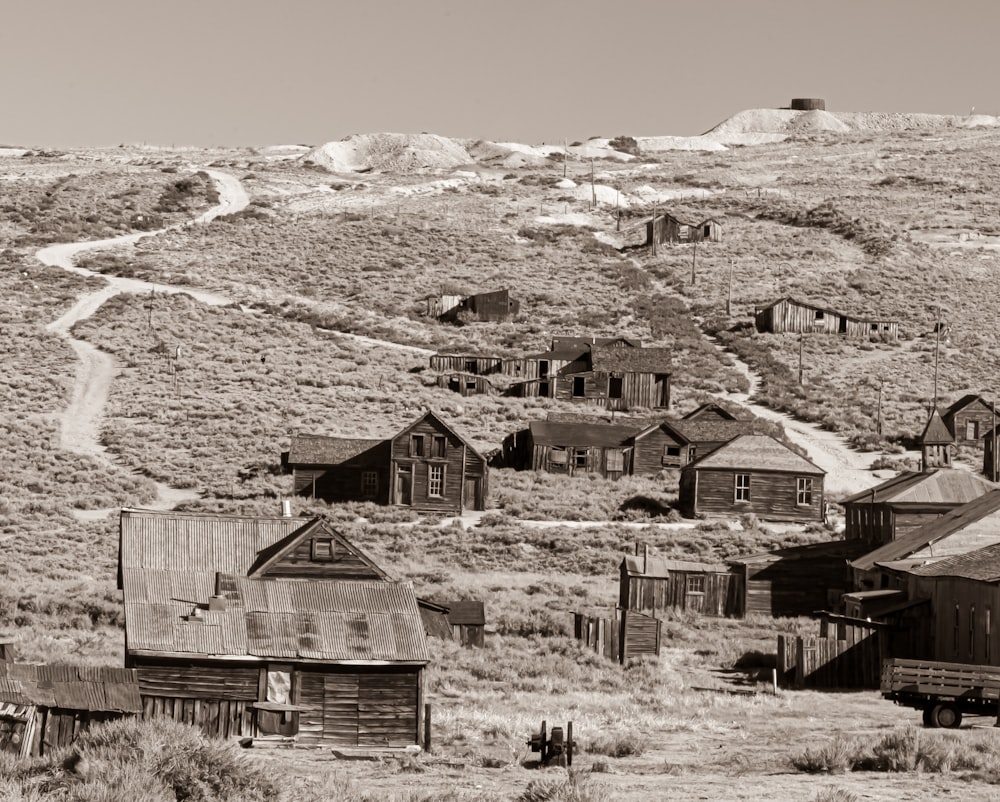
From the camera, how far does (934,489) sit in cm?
4922

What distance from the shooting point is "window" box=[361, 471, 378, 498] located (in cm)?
6094

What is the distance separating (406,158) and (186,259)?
7135 centimetres

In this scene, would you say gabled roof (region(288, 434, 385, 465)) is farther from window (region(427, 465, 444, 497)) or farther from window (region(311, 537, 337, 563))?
window (region(311, 537, 337, 563))

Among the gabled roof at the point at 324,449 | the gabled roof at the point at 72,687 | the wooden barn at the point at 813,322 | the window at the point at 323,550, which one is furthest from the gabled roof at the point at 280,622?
the wooden barn at the point at 813,322

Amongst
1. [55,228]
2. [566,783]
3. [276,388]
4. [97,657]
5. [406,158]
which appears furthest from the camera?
[406,158]

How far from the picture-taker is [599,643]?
38.2 metres

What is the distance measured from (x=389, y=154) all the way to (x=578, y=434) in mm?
124091

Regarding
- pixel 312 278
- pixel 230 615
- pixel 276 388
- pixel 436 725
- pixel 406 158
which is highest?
pixel 406 158

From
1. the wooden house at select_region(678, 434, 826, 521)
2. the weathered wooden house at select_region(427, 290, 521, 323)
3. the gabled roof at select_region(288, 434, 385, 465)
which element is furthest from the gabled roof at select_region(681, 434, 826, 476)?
the weathered wooden house at select_region(427, 290, 521, 323)

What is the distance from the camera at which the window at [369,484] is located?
60938mm

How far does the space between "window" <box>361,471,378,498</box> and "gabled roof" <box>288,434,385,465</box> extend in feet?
2.79

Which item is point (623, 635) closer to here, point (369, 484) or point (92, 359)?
point (369, 484)

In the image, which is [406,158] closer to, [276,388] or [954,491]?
[276,388]

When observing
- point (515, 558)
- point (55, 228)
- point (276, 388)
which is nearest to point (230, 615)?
point (515, 558)
